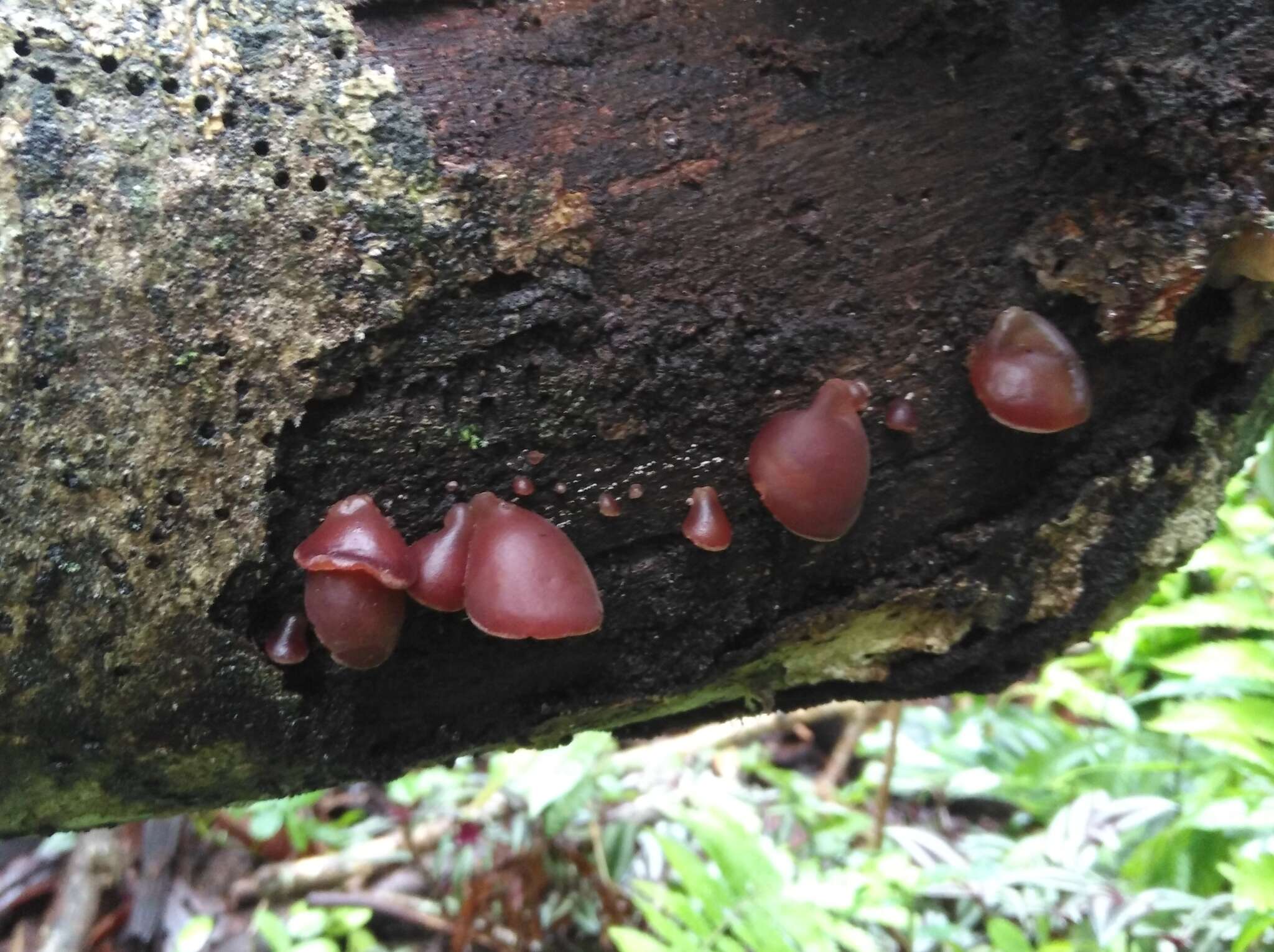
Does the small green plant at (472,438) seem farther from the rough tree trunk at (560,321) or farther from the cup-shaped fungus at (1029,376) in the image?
the cup-shaped fungus at (1029,376)

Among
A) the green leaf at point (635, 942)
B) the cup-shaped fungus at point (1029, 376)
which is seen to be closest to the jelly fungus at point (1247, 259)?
the cup-shaped fungus at point (1029, 376)

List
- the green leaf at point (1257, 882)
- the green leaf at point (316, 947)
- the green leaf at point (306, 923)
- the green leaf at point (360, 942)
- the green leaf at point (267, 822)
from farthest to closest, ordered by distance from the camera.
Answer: the green leaf at point (267, 822) → the green leaf at point (360, 942) → the green leaf at point (306, 923) → the green leaf at point (316, 947) → the green leaf at point (1257, 882)

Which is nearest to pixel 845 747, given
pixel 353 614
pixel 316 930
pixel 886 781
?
pixel 886 781

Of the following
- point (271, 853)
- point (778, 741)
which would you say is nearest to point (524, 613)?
point (271, 853)

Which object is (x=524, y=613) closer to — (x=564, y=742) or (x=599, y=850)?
(x=564, y=742)

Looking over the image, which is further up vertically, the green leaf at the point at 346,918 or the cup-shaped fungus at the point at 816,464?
the cup-shaped fungus at the point at 816,464

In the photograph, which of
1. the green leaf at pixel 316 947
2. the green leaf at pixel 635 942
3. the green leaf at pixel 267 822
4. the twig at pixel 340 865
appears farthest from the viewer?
the twig at pixel 340 865

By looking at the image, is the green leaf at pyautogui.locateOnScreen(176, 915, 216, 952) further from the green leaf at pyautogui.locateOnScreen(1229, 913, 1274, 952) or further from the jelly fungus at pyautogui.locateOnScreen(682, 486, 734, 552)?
the green leaf at pyautogui.locateOnScreen(1229, 913, 1274, 952)
